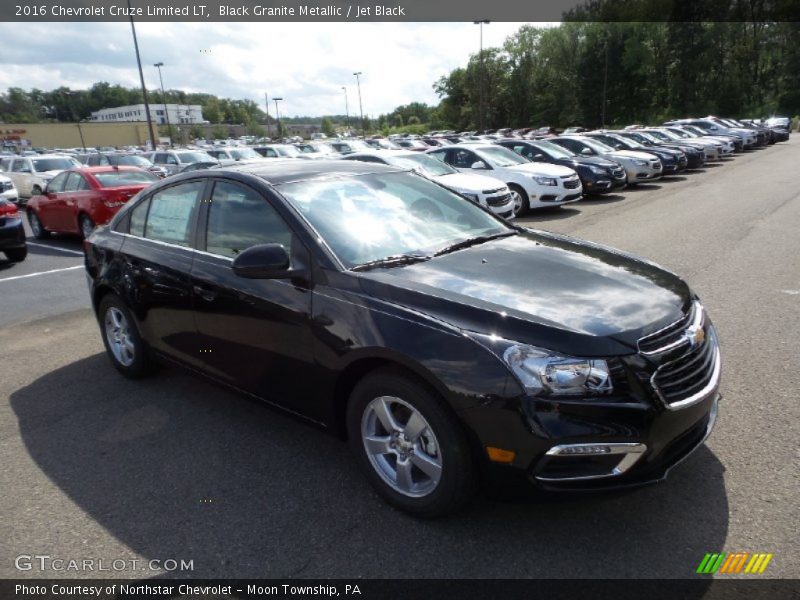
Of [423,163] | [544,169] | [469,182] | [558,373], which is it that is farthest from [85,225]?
[558,373]

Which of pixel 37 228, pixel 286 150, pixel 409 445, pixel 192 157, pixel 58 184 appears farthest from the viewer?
pixel 286 150

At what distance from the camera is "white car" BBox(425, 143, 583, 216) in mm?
13227

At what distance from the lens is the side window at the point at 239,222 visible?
11.4 ft

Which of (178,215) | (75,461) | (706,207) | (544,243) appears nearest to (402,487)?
(544,243)

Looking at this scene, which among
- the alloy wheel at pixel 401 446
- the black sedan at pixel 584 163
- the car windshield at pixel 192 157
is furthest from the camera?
the car windshield at pixel 192 157

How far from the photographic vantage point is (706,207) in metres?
12.7

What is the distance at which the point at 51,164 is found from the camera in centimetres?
2081

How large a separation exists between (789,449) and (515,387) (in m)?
1.92

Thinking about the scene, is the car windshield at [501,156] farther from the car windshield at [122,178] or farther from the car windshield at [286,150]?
the car windshield at [286,150]

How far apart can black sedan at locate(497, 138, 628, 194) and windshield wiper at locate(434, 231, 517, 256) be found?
482 inches

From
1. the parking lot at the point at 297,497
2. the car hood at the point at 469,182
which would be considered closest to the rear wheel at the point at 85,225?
the parking lot at the point at 297,497

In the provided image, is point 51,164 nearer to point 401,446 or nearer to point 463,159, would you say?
point 463,159

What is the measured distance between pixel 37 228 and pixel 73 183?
1866 mm

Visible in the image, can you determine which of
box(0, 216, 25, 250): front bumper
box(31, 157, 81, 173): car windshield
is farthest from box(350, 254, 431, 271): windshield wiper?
box(31, 157, 81, 173): car windshield
